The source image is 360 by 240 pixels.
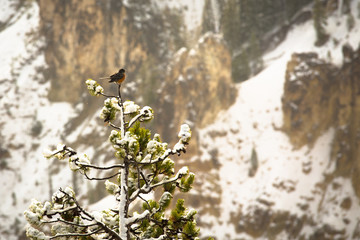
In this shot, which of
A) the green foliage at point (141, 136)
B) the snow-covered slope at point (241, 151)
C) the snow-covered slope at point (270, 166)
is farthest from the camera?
the snow-covered slope at point (241, 151)

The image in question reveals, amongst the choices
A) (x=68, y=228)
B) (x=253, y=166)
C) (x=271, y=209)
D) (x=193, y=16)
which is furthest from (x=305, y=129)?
(x=68, y=228)

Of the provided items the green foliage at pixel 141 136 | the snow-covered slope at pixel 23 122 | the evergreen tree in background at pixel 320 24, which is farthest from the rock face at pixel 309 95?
the green foliage at pixel 141 136

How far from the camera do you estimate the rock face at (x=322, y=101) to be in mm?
46438

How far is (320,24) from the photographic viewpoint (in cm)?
5259

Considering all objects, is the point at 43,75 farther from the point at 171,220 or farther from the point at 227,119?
the point at 171,220

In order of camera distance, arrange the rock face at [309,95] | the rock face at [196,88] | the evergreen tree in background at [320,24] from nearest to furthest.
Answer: the rock face at [309,95] < the rock face at [196,88] < the evergreen tree in background at [320,24]

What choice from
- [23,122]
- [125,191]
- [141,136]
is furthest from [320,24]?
[125,191]

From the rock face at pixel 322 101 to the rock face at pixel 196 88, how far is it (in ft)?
26.1

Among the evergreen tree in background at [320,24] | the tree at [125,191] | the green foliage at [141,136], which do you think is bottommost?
the tree at [125,191]

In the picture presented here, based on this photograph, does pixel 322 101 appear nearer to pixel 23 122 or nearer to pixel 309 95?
pixel 309 95

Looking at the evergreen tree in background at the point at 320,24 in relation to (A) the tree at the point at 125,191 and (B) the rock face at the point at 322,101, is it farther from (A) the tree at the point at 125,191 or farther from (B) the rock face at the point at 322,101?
(A) the tree at the point at 125,191

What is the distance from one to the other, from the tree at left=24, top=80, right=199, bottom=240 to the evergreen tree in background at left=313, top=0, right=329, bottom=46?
49.0 metres

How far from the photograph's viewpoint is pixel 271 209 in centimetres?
4309

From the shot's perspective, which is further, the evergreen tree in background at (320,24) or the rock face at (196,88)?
the evergreen tree in background at (320,24)
